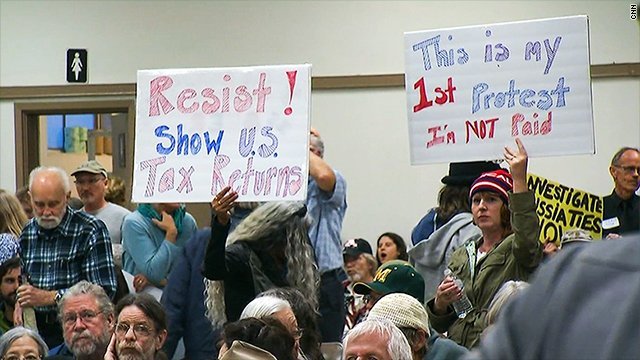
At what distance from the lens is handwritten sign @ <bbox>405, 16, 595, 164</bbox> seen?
546cm

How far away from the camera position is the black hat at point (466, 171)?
6027mm

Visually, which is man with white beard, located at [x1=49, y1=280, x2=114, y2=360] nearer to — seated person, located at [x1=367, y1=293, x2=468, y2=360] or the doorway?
seated person, located at [x1=367, y1=293, x2=468, y2=360]

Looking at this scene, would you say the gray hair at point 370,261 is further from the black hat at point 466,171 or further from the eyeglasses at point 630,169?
the black hat at point 466,171

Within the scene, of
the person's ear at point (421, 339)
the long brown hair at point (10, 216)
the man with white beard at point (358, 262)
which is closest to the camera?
the person's ear at point (421, 339)

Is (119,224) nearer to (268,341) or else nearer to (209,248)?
(209,248)

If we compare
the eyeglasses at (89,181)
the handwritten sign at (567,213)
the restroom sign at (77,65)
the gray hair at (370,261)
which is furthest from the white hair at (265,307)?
the restroom sign at (77,65)

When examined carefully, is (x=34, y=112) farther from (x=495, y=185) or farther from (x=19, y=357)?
(x=495, y=185)

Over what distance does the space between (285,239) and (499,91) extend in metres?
1.18

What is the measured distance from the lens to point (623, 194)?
7043mm

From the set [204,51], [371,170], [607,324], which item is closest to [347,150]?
[371,170]

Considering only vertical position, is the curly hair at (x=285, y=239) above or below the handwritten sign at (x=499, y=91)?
below

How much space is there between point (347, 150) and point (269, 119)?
153 inches

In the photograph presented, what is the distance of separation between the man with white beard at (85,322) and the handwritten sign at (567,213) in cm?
219

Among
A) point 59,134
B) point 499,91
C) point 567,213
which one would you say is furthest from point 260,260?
point 59,134
